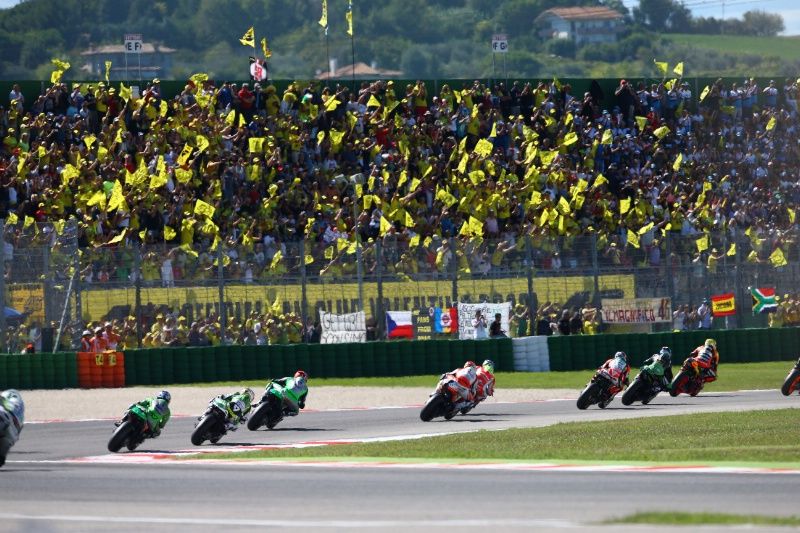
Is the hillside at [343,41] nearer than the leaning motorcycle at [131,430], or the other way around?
the leaning motorcycle at [131,430]

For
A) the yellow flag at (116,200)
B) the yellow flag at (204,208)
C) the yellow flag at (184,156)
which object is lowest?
the yellow flag at (204,208)

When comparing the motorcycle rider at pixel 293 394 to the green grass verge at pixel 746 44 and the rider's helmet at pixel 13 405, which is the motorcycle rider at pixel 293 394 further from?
the green grass verge at pixel 746 44

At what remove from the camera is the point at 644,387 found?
79.4 ft

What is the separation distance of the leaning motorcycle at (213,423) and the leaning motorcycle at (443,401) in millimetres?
4080

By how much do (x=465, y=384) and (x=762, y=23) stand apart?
17784 centimetres

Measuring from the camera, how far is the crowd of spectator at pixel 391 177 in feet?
103

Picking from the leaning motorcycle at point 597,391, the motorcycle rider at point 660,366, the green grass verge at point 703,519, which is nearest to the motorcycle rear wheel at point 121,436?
the leaning motorcycle at point 597,391

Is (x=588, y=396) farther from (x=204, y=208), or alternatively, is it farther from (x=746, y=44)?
(x=746, y=44)

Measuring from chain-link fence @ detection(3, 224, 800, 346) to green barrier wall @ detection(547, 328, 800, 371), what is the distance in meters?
0.53

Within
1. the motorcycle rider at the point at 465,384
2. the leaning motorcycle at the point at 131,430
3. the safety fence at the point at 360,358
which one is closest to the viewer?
the leaning motorcycle at the point at 131,430

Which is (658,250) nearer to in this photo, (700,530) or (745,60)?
(700,530)

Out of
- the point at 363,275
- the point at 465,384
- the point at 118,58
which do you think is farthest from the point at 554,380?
the point at 118,58

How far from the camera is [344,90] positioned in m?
41.0

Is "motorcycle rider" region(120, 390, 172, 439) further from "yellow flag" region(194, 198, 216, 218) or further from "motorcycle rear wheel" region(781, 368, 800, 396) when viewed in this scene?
"yellow flag" region(194, 198, 216, 218)
